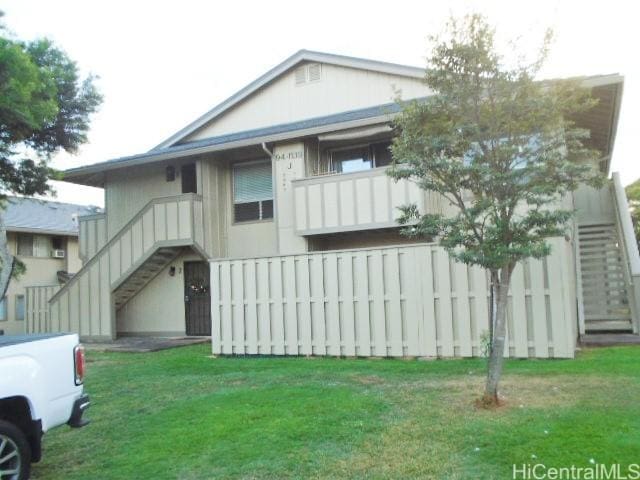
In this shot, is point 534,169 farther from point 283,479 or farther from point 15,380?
point 15,380

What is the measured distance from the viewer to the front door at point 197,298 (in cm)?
1502

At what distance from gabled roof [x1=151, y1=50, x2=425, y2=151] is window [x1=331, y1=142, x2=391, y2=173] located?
2.27 m

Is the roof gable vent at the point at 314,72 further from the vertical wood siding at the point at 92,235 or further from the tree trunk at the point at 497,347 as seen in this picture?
the tree trunk at the point at 497,347

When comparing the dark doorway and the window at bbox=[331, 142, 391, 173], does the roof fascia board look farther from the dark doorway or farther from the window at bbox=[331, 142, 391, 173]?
the window at bbox=[331, 142, 391, 173]

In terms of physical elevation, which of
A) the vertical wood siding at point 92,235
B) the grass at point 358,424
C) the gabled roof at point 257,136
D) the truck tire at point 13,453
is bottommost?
the grass at point 358,424

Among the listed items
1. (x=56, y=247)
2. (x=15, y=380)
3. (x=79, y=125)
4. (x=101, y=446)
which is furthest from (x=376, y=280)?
(x=56, y=247)

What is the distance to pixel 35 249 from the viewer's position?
77.7ft

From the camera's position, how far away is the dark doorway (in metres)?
15.4

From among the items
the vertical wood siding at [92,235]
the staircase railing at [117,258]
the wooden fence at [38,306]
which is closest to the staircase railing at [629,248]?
the staircase railing at [117,258]

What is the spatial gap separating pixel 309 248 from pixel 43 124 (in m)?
7.64

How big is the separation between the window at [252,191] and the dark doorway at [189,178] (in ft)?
3.78

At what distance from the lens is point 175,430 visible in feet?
18.5

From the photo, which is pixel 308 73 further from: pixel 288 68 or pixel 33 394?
pixel 33 394

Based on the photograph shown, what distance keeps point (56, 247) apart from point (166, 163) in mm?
→ 11861
